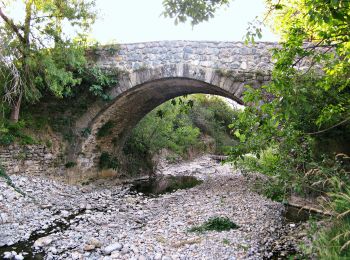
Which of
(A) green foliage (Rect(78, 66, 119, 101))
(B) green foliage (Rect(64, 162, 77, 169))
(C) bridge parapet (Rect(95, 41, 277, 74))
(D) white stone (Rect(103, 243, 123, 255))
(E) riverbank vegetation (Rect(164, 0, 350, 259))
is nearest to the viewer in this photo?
(E) riverbank vegetation (Rect(164, 0, 350, 259))

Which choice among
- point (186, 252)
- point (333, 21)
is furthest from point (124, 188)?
point (333, 21)

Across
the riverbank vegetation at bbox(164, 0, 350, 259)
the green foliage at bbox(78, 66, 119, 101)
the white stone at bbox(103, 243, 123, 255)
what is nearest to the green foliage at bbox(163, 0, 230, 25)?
the riverbank vegetation at bbox(164, 0, 350, 259)

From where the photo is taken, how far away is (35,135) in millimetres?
8375

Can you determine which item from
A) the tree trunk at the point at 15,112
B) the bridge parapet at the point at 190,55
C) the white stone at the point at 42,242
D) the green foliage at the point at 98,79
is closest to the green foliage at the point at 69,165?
the tree trunk at the point at 15,112

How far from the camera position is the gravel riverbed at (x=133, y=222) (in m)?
4.25

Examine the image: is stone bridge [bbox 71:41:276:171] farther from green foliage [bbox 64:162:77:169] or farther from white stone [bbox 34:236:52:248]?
white stone [bbox 34:236:52:248]

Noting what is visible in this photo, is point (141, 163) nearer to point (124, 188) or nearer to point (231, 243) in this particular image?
point (124, 188)

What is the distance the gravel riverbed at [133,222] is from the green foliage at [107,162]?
122cm

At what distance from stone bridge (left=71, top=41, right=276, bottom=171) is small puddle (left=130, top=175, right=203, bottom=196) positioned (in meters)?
1.68

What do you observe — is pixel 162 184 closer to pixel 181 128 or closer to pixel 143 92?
pixel 143 92

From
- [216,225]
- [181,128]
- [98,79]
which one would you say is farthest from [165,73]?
[181,128]

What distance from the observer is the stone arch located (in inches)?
303

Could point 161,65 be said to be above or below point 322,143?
above

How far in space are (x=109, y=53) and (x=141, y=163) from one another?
4739mm
